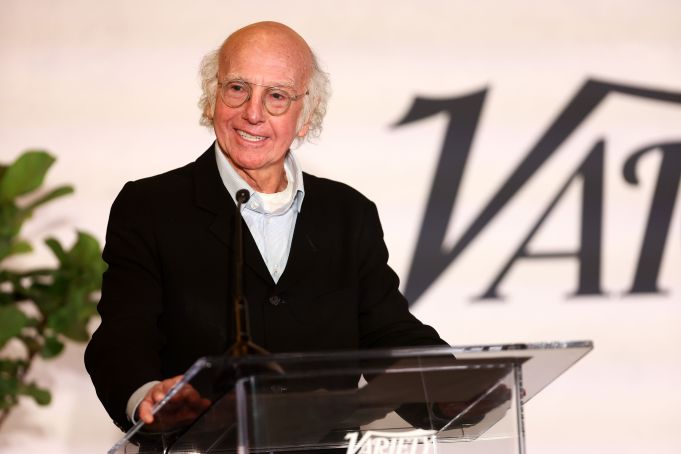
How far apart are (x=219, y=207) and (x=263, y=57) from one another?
0.33 metres

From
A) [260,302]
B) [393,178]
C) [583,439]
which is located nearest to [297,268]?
[260,302]

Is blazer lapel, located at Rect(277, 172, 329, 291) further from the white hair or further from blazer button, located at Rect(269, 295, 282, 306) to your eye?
the white hair

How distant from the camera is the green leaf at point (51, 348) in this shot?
334 cm

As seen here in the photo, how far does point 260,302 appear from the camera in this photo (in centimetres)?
216

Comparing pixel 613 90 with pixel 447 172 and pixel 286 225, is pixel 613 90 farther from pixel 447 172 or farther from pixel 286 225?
pixel 286 225

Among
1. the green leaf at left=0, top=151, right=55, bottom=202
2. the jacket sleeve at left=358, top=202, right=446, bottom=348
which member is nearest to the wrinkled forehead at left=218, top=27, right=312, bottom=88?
the jacket sleeve at left=358, top=202, right=446, bottom=348

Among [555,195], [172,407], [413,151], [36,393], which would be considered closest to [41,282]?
[36,393]

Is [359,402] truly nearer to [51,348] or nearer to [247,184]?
[247,184]

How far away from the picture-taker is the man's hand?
1.52 metres

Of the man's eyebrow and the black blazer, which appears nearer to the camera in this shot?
the black blazer

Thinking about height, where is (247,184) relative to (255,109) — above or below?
below

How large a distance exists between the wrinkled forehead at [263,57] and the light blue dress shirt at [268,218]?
18cm

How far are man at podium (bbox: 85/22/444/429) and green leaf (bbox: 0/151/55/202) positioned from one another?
2.70 ft

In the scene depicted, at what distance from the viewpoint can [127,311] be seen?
6.77 feet
